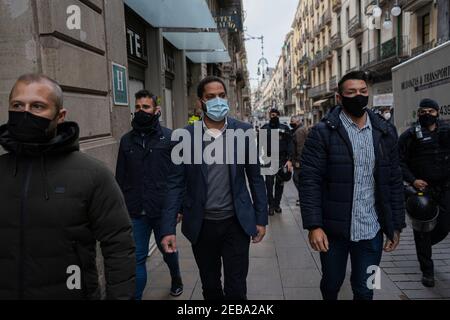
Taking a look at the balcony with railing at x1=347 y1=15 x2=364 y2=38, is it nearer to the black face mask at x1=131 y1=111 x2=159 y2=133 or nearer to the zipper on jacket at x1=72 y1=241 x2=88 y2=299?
the black face mask at x1=131 y1=111 x2=159 y2=133

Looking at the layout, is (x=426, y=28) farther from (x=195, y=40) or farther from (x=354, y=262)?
(x=354, y=262)

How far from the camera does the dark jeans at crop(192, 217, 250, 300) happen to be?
2.88m

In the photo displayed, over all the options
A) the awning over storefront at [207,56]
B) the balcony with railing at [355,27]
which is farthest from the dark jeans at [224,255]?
the balcony with railing at [355,27]

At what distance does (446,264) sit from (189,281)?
3.01m

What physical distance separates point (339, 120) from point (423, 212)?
6.20 feet

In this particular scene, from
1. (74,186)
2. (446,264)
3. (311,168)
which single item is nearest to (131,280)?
(74,186)

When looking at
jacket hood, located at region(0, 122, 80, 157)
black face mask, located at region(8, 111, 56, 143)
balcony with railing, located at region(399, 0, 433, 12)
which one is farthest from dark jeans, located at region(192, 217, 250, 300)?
balcony with railing, located at region(399, 0, 433, 12)

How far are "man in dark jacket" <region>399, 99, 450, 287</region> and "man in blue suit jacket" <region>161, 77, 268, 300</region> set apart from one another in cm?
212

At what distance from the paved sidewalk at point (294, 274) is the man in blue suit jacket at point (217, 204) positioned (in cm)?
114

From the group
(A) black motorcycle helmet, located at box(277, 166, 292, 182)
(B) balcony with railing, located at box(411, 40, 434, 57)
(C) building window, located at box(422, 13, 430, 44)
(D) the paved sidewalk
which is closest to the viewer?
(D) the paved sidewalk

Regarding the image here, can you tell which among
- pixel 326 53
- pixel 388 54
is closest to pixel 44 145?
pixel 388 54

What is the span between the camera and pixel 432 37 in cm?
2027

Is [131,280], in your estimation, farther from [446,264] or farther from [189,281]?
[446,264]

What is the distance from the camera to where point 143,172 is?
139 inches
